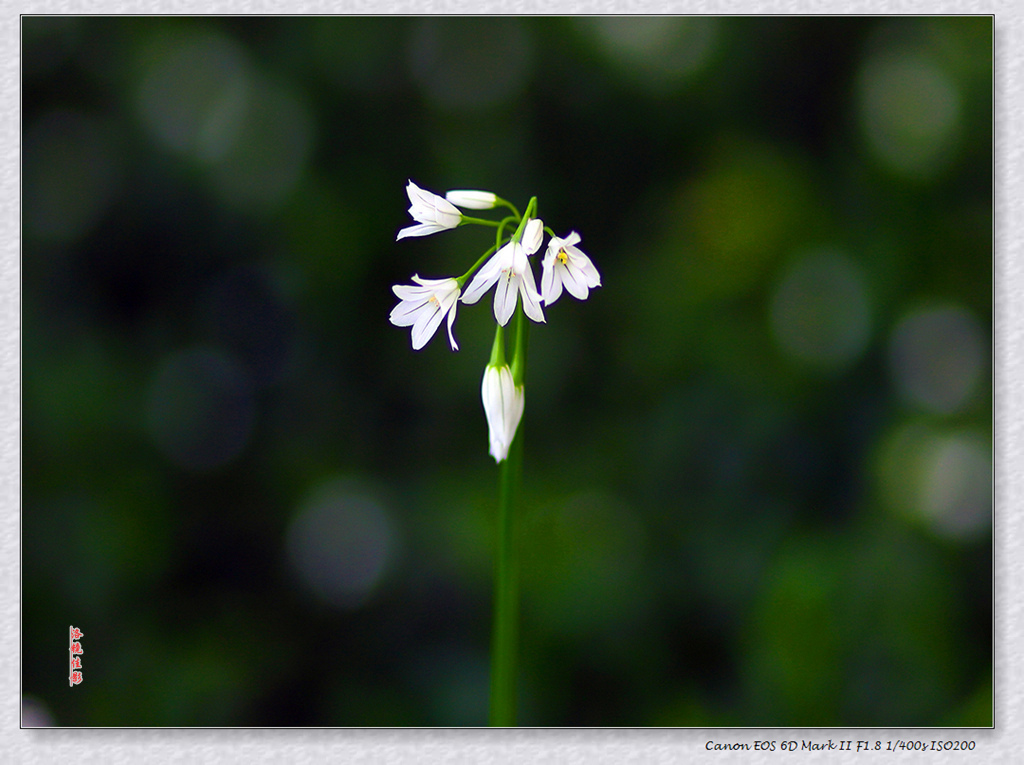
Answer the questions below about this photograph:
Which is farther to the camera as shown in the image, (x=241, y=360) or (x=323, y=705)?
(x=241, y=360)

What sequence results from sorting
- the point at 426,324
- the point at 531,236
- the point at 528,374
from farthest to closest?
the point at 528,374 → the point at 426,324 → the point at 531,236

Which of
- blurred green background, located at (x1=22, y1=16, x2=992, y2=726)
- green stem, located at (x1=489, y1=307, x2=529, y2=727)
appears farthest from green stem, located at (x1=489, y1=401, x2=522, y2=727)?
blurred green background, located at (x1=22, y1=16, x2=992, y2=726)

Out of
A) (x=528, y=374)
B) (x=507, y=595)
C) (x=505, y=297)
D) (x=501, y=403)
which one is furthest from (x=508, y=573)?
(x=528, y=374)

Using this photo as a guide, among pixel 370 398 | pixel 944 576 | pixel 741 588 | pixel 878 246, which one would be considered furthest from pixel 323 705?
pixel 878 246

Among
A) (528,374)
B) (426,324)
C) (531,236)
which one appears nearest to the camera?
(531,236)

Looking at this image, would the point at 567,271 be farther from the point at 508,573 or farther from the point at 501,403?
the point at 508,573

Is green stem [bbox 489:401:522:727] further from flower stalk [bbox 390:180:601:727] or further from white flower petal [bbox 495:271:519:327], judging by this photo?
white flower petal [bbox 495:271:519:327]

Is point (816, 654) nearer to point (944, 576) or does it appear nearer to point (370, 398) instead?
point (944, 576)
